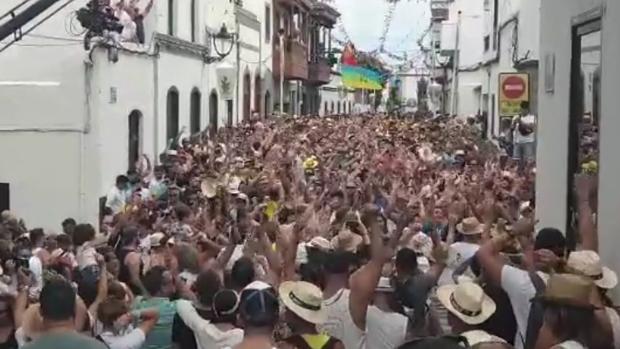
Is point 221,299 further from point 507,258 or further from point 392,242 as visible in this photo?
point 507,258

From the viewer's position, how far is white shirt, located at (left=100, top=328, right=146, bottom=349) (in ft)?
22.6

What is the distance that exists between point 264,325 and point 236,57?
28270 millimetres

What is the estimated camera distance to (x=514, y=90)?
25156 millimetres

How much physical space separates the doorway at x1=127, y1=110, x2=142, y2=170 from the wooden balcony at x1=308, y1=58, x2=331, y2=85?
1244 inches

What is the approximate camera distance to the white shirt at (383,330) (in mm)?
6480

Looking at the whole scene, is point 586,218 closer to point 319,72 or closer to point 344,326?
point 344,326

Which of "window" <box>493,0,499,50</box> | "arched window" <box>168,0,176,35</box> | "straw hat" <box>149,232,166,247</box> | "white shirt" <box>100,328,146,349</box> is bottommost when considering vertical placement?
"white shirt" <box>100,328,146,349</box>

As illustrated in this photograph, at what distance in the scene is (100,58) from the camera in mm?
19734

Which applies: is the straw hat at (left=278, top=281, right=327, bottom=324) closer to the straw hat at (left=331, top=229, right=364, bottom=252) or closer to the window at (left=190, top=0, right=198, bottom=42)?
the straw hat at (left=331, top=229, right=364, bottom=252)

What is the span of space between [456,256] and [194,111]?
1950cm

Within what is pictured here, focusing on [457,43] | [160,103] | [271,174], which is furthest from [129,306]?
[457,43]

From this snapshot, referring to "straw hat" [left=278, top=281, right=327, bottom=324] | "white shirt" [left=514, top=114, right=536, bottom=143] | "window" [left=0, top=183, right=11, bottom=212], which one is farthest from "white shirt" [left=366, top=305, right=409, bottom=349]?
"white shirt" [left=514, top=114, right=536, bottom=143]

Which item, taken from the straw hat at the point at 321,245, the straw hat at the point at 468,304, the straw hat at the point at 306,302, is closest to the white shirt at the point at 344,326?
the straw hat at the point at 306,302

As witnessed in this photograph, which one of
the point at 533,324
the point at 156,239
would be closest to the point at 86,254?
the point at 156,239
